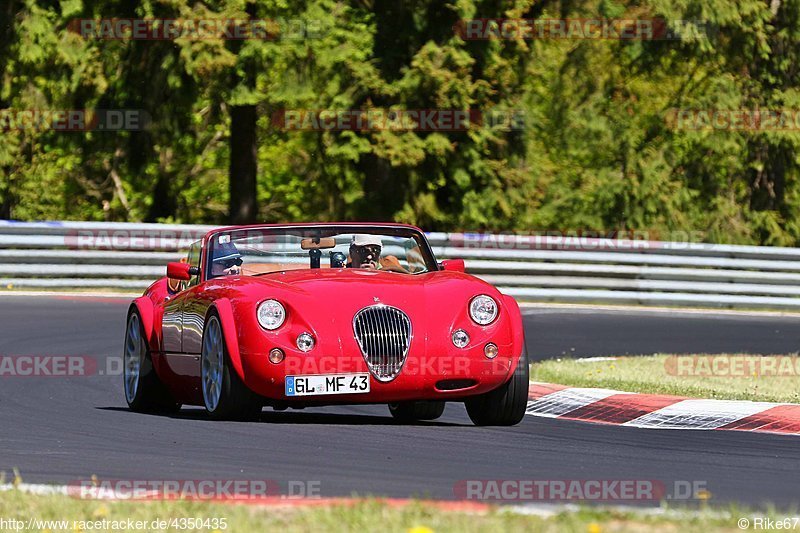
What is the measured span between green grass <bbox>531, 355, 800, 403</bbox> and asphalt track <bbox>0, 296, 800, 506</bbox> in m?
1.50

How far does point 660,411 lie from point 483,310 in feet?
6.14

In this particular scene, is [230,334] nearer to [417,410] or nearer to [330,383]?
[330,383]

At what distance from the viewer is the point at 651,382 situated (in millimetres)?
13477

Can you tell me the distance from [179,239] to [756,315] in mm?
8594

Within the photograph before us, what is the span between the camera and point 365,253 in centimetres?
1126

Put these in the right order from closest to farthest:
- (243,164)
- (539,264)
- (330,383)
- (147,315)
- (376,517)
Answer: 1. (376,517)
2. (330,383)
3. (147,315)
4. (539,264)
5. (243,164)

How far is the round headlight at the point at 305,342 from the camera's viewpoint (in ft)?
32.5

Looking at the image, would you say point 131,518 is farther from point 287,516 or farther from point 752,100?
point 752,100

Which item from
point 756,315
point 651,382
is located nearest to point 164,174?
point 756,315

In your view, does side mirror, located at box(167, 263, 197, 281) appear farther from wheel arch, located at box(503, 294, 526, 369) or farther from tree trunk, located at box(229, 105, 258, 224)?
tree trunk, located at box(229, 105, 258, 224)

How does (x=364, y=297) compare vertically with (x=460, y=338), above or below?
above

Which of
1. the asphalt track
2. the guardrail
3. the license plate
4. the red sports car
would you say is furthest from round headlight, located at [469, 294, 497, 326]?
the guardrail

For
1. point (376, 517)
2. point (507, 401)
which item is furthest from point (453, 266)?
point (376, 517)

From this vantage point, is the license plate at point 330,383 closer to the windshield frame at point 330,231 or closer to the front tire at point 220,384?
the front tire at point 220,384
